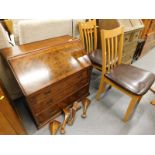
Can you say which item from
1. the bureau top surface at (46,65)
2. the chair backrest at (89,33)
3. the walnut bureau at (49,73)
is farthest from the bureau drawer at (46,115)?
the chair backrest at (89,33)

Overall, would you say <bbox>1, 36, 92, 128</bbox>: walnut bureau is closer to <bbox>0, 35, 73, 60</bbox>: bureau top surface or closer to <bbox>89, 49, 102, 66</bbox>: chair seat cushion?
<bbox>0, 35, 73, 60</bbox>: bureau top surface

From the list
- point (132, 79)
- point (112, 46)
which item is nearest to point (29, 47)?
point (112, 46)

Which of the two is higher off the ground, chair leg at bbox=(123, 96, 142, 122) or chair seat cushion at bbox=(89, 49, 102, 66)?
chair seat cushion at bbox=(89, 49, 102, 66)

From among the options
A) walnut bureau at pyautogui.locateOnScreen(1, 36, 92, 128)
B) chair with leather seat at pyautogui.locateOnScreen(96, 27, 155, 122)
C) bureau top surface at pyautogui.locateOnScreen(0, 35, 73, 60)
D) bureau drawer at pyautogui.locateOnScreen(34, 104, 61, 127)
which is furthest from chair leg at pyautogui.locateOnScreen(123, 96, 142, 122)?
bureau top surface at pyautogui.locateOnScreen(0, 35, 73, 60)

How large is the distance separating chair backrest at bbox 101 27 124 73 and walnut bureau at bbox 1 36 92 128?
0.24 m

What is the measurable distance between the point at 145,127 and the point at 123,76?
675 millimetres

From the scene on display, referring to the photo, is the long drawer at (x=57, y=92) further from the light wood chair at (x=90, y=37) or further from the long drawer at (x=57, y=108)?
Result: the light wood chair at (x=90, y=37)

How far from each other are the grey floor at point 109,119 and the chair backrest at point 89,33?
77 cm

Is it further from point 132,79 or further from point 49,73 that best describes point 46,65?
point 132,79

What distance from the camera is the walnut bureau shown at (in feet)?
3.51

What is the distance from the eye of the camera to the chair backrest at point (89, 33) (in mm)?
1810

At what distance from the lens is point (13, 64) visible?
1.05 metres
